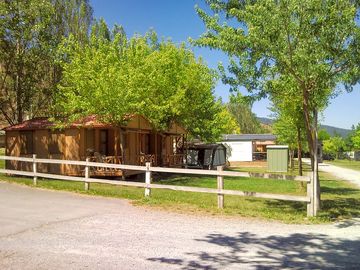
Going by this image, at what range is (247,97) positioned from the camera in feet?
42.9

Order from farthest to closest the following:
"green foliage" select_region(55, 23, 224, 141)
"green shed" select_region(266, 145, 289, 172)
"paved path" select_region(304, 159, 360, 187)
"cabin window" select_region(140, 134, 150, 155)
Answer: "green shed" select_region(266, 145, 289, 172)
"paved path" select_region(304, 159, 360, 187)
"cabin window" select_region(140, 134, 150, 155)
"green foliage" select_region(55, 23, 224, 141)

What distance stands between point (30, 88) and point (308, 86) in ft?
61.1

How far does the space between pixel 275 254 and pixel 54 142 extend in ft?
59.2

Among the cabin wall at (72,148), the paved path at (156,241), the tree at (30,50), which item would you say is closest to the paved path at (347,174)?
the cabin wall at (72,148)

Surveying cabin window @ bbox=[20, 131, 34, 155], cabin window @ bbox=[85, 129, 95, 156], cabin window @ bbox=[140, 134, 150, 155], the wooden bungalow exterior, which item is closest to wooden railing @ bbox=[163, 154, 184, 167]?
cabin window @ bbox=[140, 134, 150, 155]

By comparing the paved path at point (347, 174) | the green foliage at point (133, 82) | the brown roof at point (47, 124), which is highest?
the green foliage at point (133, 82)

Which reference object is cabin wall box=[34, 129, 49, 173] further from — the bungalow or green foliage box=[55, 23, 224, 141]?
the bungalow

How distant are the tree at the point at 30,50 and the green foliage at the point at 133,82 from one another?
1.52 meters

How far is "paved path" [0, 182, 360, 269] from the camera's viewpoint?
662cm

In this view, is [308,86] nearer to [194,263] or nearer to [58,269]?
[194,263]

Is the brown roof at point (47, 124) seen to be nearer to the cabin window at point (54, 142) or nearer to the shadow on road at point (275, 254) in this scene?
the cabin window at point (54, 142)

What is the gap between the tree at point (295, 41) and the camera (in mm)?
10820

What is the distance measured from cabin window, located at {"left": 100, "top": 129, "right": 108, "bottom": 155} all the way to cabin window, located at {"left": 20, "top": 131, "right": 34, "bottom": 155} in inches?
148

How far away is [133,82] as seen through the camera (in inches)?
756
